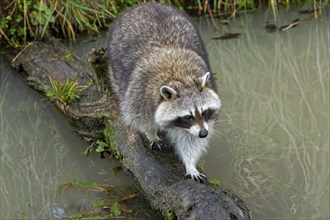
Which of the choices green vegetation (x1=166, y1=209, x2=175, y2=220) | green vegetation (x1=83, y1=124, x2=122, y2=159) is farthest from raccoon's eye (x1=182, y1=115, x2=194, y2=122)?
green vegetation (x1=83, y1=124, x2=122, y2=159)

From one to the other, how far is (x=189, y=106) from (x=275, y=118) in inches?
65.0

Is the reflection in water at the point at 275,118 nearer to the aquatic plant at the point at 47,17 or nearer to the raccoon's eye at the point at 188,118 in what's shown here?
the raccoon's eye at the point at 188,118

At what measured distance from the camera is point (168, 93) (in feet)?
12.8

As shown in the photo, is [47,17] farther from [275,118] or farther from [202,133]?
[202,133]

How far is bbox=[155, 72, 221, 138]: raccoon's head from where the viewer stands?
382 cm

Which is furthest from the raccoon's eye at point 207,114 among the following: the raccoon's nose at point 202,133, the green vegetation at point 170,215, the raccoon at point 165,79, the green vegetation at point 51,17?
the green vegetation at point 51,17

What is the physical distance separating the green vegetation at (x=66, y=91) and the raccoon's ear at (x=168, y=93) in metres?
1.42

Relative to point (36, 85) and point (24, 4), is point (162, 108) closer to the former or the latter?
point (36, 85)

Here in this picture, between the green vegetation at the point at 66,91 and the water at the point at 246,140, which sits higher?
the green vegetation at the point at 66,91

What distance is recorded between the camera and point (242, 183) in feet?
14.6

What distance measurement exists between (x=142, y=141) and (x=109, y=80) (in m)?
0.92

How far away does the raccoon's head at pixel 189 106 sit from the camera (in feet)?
12.5

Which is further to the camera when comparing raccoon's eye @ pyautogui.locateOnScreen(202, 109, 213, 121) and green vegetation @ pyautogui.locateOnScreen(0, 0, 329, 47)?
green vegetation @ pyautogui.locateOnScreen(0, 0, 329, 47)

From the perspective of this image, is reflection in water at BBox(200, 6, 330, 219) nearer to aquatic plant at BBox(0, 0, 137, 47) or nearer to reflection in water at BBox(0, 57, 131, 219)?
reflection in water at BBox(0, 57, 131, 219)
